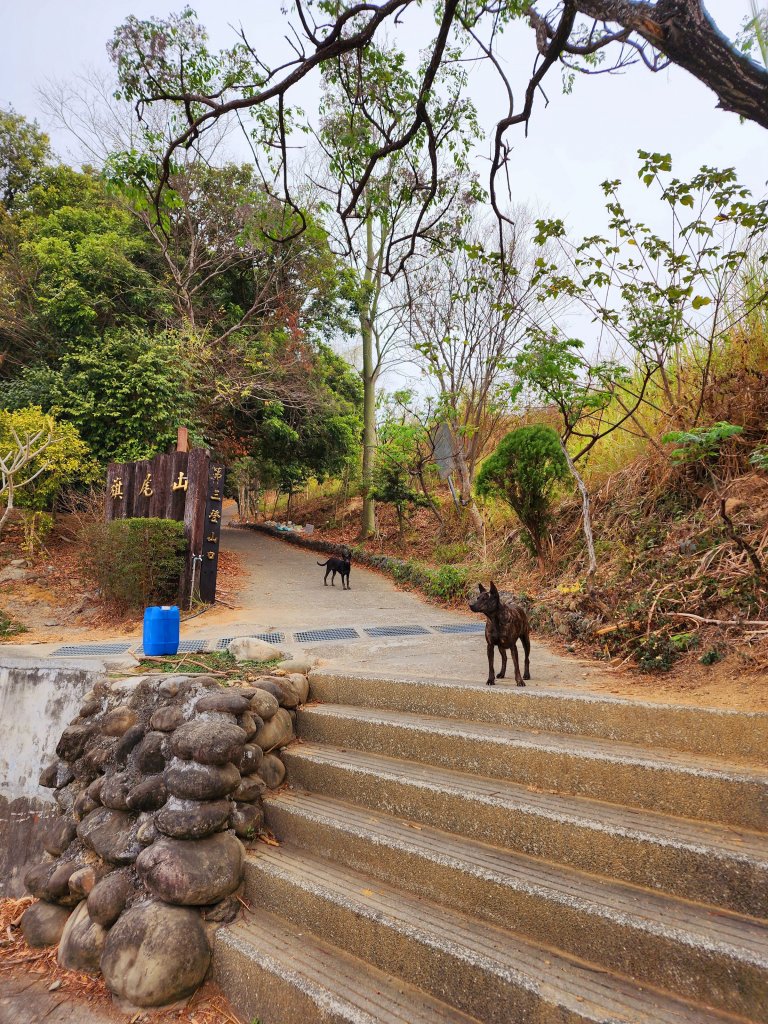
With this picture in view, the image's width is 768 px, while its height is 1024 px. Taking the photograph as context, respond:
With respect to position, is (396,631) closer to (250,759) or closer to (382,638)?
(382,638)

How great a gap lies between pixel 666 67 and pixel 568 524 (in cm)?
474

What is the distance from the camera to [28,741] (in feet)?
12.1

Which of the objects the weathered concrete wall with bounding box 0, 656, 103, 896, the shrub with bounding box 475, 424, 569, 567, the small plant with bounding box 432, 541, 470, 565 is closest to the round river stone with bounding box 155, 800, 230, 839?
the weathered concrete wall with bounding box 0, 656, 103, 896

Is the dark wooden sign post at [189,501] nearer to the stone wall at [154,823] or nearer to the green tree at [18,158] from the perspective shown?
the stone wall at [154,823]

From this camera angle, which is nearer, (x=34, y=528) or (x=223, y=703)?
(x=223, y=703)

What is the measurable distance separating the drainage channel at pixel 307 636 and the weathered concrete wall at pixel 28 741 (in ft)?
3.49

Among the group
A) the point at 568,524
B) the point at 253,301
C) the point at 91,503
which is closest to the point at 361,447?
the point at 253,301

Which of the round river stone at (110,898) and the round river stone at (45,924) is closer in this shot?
the round river stone at (110,898)

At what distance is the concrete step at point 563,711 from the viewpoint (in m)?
2.32

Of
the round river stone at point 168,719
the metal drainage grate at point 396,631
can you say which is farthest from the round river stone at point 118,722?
the metal drainage grate at point 396,631

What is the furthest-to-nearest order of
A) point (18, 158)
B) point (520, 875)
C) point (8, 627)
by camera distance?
1. point (18, 158)
2. point (8, 627)
3. point (520, 875)

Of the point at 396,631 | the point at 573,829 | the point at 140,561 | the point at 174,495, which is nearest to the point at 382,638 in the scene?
the point at 396,631

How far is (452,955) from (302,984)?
0.54 meters

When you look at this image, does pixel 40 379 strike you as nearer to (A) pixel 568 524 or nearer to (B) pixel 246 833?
(A) pixel 568 524
